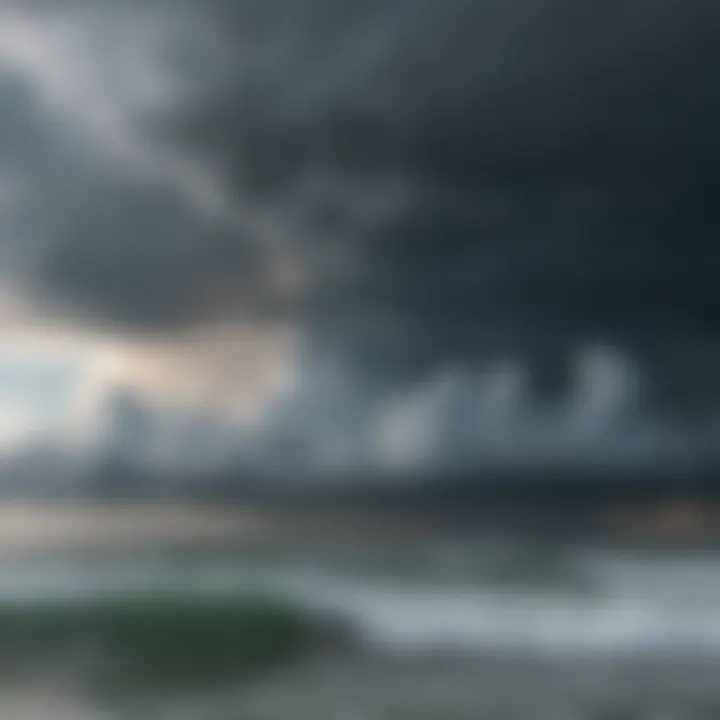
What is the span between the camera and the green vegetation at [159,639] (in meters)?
8.77

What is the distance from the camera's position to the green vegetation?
8.77 metres

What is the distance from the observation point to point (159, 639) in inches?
393

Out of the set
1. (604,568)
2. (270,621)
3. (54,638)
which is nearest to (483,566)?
(604,568)

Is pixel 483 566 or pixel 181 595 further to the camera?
pixel 483 566

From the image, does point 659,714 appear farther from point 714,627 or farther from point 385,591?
point 385,591

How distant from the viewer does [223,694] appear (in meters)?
7.68

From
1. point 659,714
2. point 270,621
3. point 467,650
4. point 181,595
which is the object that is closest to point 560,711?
point 659,714

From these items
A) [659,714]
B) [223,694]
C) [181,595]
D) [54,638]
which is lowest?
[659,714]

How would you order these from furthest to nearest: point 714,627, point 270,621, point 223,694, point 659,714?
point 270,621 → point 714,627 → point 223,694 → point 659,714

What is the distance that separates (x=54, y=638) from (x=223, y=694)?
2444 millimetres

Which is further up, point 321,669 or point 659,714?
point 321,669

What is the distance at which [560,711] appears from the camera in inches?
244

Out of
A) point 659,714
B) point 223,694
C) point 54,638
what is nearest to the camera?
point 659,714

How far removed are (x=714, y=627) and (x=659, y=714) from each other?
2585 millimetres
